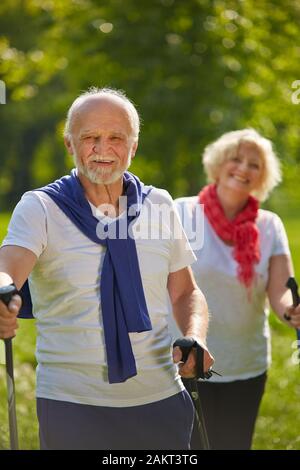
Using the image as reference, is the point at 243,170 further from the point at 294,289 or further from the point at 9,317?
the point at 9,317

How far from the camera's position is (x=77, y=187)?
3.15 m

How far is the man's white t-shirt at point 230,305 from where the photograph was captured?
4.63 meters

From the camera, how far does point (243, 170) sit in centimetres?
487

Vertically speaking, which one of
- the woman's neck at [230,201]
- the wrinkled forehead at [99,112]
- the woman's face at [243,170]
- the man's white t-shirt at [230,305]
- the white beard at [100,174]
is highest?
the wrinkled forehead at [99,112]

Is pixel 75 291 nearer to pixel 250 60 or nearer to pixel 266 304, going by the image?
pixel 266 304

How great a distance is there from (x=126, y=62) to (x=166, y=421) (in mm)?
7096

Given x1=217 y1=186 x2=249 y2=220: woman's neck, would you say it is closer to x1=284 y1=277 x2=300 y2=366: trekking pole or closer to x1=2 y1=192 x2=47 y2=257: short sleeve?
x1=284 y1=277 x2=300 y2=366: trekking pole

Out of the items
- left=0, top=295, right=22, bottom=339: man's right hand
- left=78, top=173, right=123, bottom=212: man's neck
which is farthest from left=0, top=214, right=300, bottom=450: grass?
left=0, top=295, right=22, bottom=339: man's right hand

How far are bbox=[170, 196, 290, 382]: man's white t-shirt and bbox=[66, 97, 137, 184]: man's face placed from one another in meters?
1.55

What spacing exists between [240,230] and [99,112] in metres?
1.79

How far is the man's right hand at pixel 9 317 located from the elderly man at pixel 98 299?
0.18 m

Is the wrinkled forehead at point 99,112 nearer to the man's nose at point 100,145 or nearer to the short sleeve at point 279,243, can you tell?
the man's nose at point 100,145

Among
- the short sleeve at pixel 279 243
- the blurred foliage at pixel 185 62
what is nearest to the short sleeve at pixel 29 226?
Result: the short sleeve at pixel 279 243

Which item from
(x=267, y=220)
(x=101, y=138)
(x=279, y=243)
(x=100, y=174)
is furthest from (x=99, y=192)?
(x=267, y=220)
